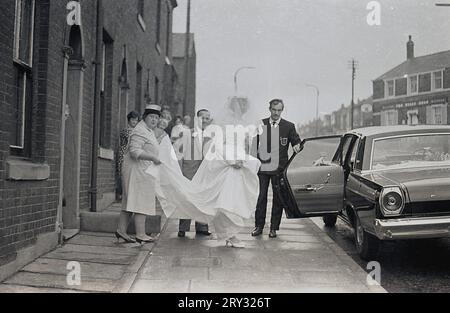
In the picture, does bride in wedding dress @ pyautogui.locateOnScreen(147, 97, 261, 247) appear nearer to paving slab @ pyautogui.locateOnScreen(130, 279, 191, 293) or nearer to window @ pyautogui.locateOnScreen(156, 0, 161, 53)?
paving slab @ pyautogui.locateOnScreen(130, 279, 191, 293)

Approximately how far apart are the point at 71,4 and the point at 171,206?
3104 mm

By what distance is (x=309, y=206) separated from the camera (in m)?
7.63

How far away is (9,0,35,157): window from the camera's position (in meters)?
6.14

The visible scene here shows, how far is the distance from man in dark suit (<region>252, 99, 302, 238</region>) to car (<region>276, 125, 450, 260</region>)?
29 cm

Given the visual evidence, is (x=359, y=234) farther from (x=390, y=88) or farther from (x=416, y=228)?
(x=390, y=88)

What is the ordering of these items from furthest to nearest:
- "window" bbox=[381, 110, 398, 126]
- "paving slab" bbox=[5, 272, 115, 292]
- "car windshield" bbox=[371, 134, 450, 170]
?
"window" bbox=[381, 110, 398, 126] → "car windshield" bbox=[371, 134, 450, 170] → "paving slab" bbox=[5, 272, 115, 292]

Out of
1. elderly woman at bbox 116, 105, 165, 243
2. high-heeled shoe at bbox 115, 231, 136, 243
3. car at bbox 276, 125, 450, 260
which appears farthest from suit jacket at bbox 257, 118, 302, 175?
high-heeled shoe at bbox 115, 231, 136, 243

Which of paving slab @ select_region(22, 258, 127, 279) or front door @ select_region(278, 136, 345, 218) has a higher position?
front door @ select_region(278, 136, 345, 218)

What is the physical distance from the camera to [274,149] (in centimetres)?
839

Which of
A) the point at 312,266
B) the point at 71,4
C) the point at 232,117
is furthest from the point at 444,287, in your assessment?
the point at 71,4

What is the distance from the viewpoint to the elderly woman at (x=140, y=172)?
24.1ft

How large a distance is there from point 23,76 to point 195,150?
3124 mm

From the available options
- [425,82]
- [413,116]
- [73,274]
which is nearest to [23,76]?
[73,274]

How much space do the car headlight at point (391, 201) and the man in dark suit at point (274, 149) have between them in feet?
8.35
